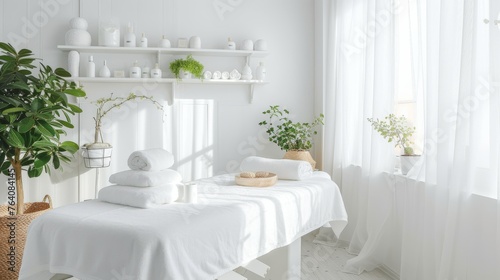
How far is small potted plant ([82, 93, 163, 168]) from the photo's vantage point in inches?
128

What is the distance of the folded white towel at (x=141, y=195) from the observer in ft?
5.48

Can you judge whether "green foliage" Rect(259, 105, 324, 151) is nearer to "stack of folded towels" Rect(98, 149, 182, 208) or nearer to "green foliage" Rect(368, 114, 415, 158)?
"green foliage" Rect(368, 114, 415, 158)

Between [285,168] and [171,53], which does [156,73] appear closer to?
[171,53]

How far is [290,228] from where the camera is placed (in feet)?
6.45

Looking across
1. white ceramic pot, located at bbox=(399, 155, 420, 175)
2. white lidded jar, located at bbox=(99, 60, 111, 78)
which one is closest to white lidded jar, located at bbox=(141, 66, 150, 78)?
white lidded jar, located at bbox=(99, 60, 111, 78)

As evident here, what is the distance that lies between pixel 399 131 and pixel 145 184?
5.48 ft

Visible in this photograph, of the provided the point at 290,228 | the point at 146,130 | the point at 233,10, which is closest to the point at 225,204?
the point at 290,228

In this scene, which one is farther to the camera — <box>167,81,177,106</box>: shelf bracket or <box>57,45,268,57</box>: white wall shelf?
<box>167,81,177,106</box>: shelf bracket

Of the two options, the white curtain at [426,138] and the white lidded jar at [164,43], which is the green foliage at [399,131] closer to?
the white curtain at [426,138]

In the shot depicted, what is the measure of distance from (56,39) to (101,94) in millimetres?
593

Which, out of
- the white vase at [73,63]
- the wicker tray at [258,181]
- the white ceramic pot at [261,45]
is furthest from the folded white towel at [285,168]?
the white vase at [73,63]

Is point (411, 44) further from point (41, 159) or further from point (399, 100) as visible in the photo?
point (41, 159)

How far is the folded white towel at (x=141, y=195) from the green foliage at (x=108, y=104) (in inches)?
67.5

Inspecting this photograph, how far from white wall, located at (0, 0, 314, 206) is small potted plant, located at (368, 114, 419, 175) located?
1.35 m
